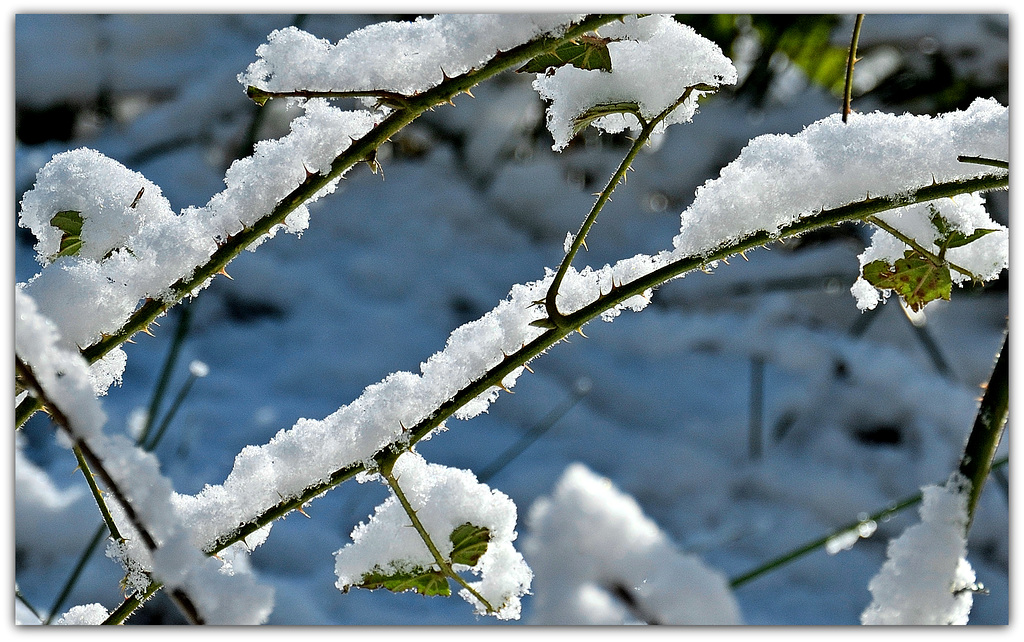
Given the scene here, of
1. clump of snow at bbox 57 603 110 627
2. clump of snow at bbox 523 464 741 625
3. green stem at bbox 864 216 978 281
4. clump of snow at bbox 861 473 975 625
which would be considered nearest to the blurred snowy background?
clump of snow at bbox 523 464 741 625

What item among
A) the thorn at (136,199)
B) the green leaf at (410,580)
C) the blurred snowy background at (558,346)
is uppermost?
the blurred snowy background at (558,346)

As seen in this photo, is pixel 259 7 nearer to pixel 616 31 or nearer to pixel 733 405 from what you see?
pixel 616 31

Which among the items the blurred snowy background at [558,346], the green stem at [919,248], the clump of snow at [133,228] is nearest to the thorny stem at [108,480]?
the clump of snow at [133,228]

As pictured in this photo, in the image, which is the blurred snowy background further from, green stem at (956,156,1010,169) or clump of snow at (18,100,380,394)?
green stem at (956,156,1010,169)

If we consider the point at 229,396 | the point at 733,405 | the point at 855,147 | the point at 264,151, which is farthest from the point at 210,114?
the point at 855,147

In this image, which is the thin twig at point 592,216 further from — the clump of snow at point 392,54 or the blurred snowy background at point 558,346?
the blurred snowy background at point 558,346

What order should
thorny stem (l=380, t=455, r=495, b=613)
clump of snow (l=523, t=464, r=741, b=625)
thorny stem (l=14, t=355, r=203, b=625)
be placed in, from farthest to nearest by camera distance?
clump of snow (l=523, t=464, r=741, b=625), thorny stem (l=380, t=455, r=495, b=613), thorny stem (l=14, t=355, r=203, b=625)
